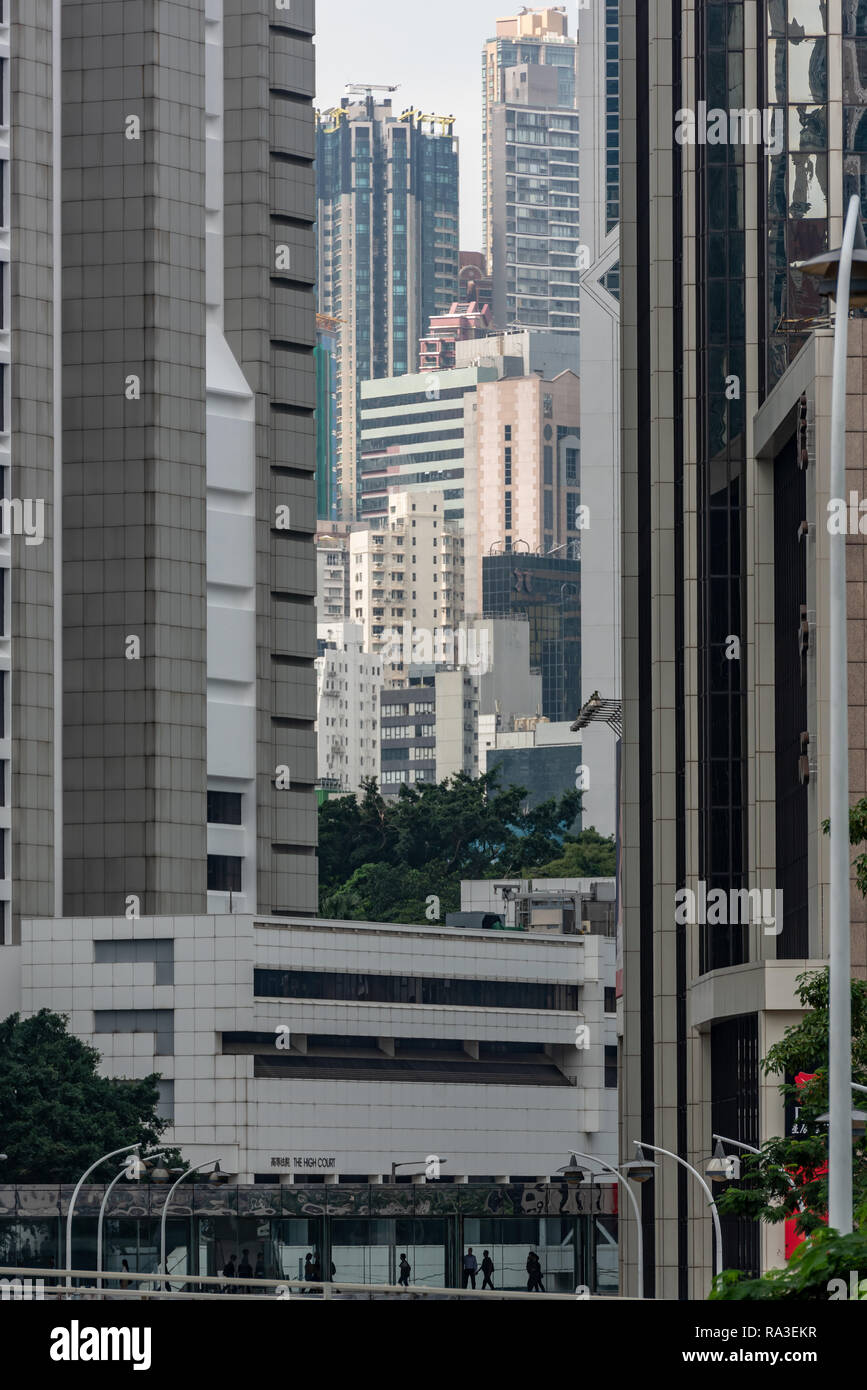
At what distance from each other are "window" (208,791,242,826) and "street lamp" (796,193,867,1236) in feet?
342

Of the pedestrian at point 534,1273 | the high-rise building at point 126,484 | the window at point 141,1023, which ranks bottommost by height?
the pedestrian at point 534,1273

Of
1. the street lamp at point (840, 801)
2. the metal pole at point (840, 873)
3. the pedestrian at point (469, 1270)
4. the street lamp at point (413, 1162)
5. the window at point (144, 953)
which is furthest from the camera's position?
the street lamp at point (413, 1162)

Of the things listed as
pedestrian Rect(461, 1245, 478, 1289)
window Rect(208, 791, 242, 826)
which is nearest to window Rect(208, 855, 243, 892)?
window Rect(208, 791, 242, 826)

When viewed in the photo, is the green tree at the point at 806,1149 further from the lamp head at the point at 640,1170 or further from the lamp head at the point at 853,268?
the lamp head at the point at 640,1170

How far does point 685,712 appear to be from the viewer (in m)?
79.4

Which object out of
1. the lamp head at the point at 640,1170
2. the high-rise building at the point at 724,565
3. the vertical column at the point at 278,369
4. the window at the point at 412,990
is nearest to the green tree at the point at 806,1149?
the high-rise building at the point at 724,565

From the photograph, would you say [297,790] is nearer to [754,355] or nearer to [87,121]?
[87,121]

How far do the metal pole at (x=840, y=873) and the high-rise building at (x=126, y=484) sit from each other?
323 feet

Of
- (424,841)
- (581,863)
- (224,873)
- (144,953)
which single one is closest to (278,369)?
(224,873)

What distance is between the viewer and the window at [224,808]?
438 ft

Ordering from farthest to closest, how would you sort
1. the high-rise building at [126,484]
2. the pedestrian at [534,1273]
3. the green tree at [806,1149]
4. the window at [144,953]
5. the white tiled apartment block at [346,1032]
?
1. the high-rise building at [126,484]
2. the window at [144,953]
3. the white tiled apartment block at [346,1032]
4. the pedestrian at [534,1273]
5. the green tree at [806,1149]

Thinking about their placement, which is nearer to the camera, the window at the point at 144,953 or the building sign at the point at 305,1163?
the building sign at the point at 305,1163

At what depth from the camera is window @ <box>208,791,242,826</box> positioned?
133 metres

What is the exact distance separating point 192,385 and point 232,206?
11.4 metres
